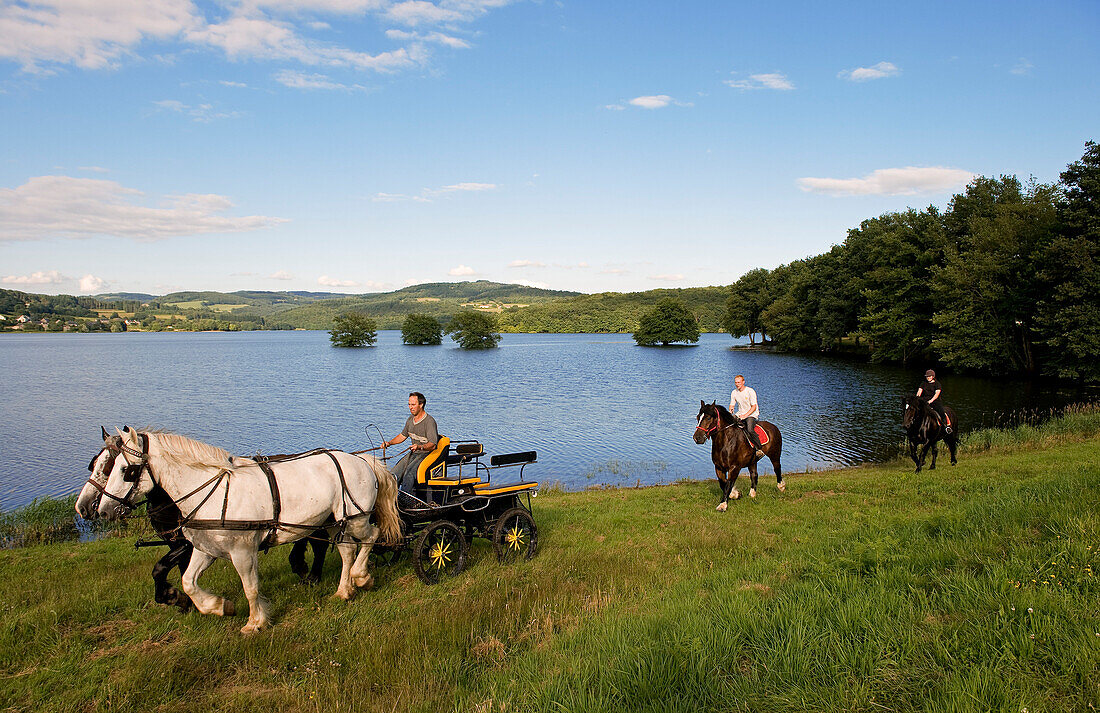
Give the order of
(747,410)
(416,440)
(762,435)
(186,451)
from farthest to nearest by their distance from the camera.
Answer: (762,435), (747,410), (416,440), (186,451)

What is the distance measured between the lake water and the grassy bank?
10444 mm

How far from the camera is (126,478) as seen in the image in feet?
18.0

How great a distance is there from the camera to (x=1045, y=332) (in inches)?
1224

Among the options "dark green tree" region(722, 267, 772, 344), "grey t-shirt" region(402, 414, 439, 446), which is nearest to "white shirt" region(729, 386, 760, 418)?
"grey t-shirt" region(402, 414, 439, 446)

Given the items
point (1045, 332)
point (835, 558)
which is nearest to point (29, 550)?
point (835, 558)

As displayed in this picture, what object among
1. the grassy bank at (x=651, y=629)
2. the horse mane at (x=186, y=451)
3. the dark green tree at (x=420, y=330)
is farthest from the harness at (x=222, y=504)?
the dark green tree at (x=420, y=330)

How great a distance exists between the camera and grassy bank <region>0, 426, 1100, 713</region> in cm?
339

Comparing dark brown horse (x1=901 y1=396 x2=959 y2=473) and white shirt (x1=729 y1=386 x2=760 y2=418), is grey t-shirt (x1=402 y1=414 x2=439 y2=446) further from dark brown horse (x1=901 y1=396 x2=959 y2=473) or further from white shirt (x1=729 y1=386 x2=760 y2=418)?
dark brown horse (x1=901 y1=396 x2=959 y2=473)

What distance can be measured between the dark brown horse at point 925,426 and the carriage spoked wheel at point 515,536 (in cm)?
1069

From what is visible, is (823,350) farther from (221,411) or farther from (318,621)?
(318,621)

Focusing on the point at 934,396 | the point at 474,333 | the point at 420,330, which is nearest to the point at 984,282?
the point at 934,396

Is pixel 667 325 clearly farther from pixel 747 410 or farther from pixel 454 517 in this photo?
pixel 454 517

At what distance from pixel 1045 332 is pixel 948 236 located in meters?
16.6

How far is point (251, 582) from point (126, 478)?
160 cm
